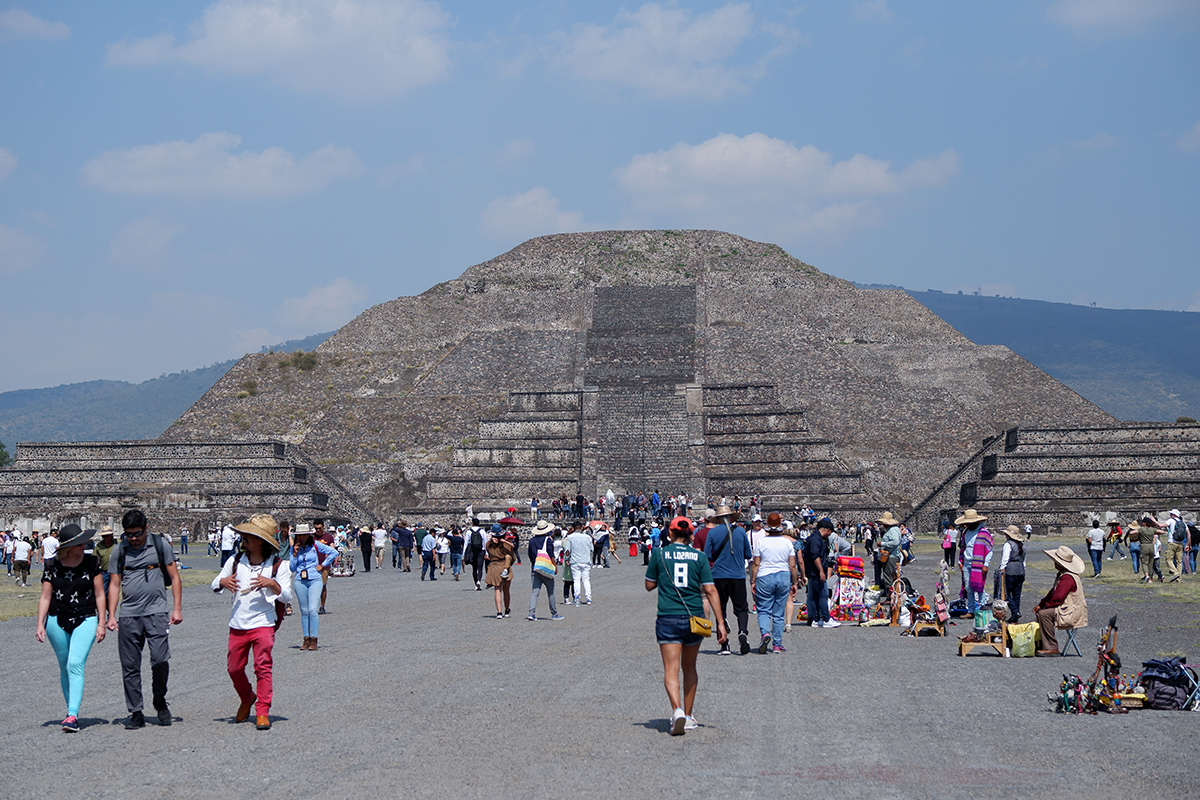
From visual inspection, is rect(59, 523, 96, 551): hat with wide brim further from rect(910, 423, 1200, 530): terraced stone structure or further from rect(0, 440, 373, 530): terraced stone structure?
rect(910, 423, 1200, 530): terraced stone structure

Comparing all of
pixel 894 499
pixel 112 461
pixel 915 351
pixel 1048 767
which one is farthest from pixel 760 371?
pixel 1048 767

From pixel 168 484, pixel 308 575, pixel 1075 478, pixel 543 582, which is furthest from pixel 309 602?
pixel 1075 478

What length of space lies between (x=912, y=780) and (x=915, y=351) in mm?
50657

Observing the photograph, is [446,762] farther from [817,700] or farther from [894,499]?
[894,499]

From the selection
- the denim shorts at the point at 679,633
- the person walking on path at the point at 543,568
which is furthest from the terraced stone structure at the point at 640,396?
the denim shorts at the point at 679,633

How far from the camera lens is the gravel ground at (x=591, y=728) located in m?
6.92

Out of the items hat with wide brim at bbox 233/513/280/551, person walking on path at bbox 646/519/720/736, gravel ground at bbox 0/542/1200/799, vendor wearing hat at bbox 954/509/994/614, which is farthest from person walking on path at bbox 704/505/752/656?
hat with wide brim at bbox 233/513/280/551

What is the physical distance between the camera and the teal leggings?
28.7 feet

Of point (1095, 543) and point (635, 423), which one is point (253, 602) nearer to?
point (1095, 543)

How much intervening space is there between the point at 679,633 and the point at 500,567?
8.60 meters

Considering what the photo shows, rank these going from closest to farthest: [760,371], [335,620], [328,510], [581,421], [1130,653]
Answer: [1130,653] → [335,620] → [328,510] → [581,421] → [760,371]

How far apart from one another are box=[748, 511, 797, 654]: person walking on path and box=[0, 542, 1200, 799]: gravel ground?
0.36m

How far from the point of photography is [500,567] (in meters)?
17.0

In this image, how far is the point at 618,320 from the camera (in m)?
59.9
